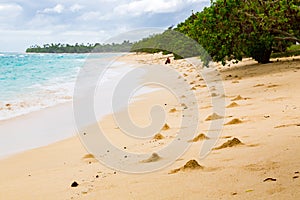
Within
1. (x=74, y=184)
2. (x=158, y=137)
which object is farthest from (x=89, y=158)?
(x=74, y=184)

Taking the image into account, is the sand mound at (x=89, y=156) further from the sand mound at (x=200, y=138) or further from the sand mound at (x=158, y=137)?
the sand mound at (x=200, y=138)

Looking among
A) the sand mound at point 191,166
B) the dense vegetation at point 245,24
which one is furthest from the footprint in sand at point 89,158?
the dense vegetation at point 245,24

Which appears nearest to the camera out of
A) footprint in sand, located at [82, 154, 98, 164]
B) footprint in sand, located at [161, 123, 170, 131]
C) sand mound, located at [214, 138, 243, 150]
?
sand mound, located at [214, 138, 243, 150]

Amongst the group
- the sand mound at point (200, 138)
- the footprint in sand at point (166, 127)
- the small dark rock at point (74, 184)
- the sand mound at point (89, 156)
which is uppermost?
the sand mound at point (200, 138)

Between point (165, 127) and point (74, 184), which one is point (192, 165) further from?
point (165, 127)

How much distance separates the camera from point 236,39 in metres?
14.5

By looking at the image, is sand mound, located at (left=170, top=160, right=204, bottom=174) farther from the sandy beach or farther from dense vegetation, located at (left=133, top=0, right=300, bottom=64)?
dense vegetation, located at (left=133, top=0, right=300, bottom=64)

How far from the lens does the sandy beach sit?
9.84 feet

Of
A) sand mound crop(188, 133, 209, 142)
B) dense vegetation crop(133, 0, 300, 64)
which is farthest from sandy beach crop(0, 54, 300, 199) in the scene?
dense vegetation crop(133, 0, 300, 64)

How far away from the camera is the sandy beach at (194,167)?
300cm

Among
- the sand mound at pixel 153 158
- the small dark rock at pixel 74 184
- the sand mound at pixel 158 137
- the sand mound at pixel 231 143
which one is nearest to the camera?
the small dark rock at pixel 74 184

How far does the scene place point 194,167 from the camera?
369 cm

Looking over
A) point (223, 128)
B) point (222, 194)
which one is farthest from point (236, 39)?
point (222, 194)

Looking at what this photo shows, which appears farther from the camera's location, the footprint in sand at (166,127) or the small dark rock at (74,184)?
the footprint in sand at (166,127)
